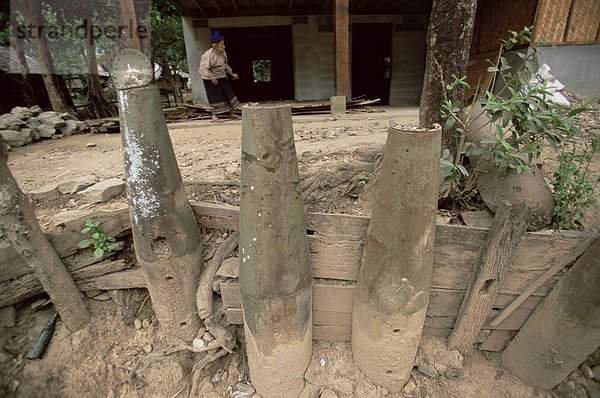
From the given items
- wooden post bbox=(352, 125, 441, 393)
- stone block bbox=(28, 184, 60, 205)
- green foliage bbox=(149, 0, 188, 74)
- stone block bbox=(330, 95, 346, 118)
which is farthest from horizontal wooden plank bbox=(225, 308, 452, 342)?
green foliage bbox=(149, 0, 188, 74)

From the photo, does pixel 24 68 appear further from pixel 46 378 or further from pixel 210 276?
pixel 210 276

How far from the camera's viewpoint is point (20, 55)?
8.09m

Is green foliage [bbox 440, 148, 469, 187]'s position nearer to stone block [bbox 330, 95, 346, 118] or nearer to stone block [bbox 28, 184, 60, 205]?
stone block [bbox 28, 184, 60, 205]

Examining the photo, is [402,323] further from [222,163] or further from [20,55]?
[20,55]

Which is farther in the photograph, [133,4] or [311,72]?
[311,72]

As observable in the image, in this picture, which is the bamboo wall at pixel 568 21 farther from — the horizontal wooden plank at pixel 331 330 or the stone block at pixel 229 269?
the stone block at pixel 229 269

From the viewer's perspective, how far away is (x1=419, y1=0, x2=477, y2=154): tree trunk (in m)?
2.18

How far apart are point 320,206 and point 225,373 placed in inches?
57.7

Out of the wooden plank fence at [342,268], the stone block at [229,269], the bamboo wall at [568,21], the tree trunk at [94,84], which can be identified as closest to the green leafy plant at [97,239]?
the wooden plank fence at [342,268]

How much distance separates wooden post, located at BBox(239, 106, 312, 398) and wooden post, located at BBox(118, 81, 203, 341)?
538 mm

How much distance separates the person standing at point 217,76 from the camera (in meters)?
5.59

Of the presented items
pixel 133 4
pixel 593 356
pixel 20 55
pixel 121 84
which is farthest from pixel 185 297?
pixel 20 55

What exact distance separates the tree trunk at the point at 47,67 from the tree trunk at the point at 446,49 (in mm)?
8003

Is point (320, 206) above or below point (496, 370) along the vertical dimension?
above
